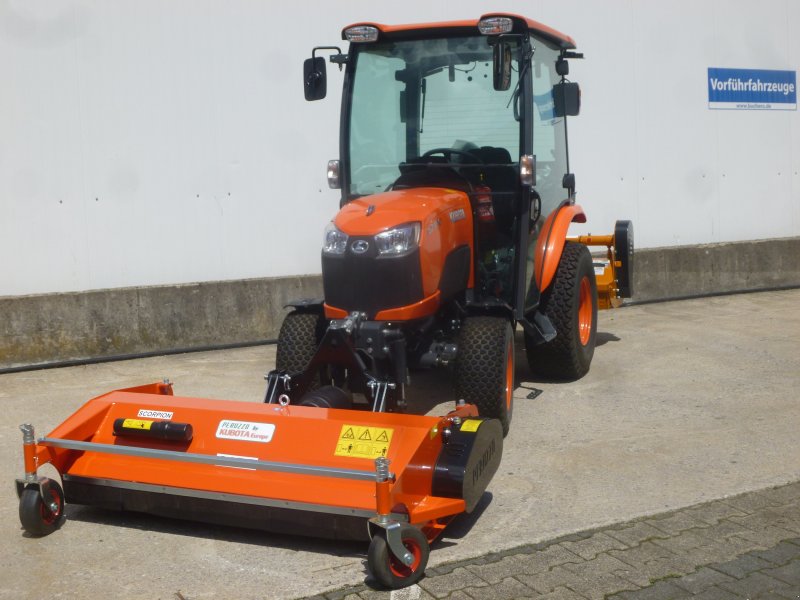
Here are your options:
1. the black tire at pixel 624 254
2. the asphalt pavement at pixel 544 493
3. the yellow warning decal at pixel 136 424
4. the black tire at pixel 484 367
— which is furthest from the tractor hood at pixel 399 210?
the black tire at pixel 624 254

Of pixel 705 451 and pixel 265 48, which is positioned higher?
pixel 265 48

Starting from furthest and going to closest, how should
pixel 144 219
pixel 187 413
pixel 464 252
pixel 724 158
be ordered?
pixel 724 158
pixel 144 219
pixel 464 252
pixel 187 413

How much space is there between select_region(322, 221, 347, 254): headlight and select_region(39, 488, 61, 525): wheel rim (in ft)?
6.33

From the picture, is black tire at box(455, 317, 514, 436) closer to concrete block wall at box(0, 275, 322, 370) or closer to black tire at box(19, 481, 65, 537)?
black tire at box(19, 481, 65, 537)

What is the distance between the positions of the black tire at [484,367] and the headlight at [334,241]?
82 centimetres

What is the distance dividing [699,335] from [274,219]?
3760mm

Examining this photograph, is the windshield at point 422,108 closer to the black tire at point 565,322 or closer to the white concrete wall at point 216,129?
the black tire at point 565,322

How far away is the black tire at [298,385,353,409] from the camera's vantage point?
499 centimetres

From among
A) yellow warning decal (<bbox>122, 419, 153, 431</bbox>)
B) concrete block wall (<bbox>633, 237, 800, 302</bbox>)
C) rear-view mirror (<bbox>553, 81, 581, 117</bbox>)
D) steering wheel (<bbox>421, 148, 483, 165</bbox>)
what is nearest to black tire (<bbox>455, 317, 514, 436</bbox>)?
steering wheel (<bbox>421, 148, 483, 165</bbox>)

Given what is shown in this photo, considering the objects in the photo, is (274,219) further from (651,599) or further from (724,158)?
(651,599)

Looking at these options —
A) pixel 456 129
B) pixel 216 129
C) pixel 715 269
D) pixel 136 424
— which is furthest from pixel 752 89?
pixel 136 424

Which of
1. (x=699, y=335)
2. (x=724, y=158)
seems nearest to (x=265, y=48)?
(x=699, y=335)

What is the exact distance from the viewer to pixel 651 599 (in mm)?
3818

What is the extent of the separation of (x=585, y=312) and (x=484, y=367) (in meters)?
2.26
